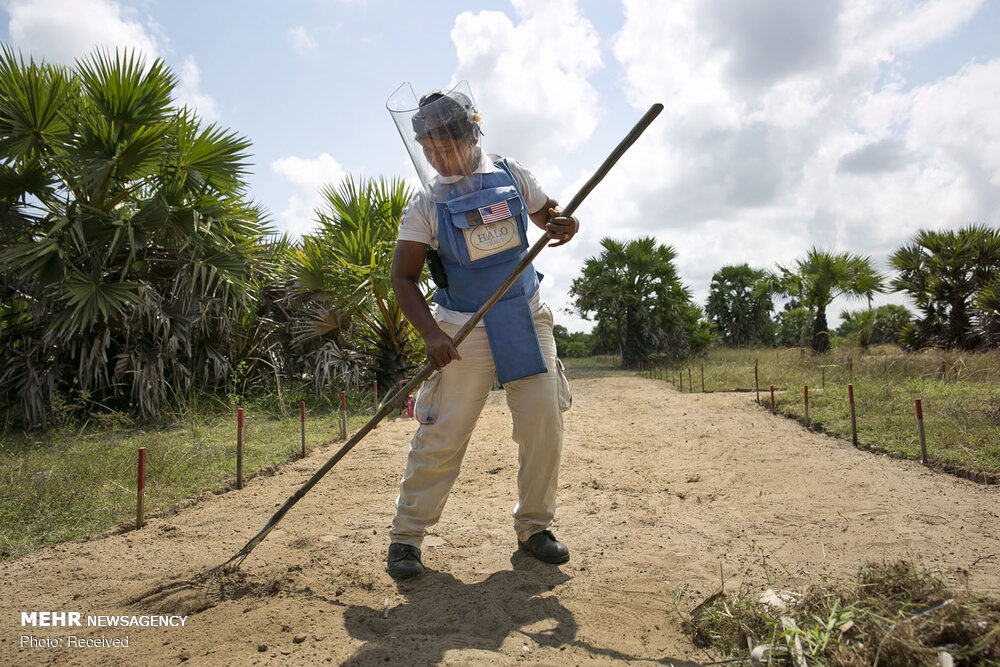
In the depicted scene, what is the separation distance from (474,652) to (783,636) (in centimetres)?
97

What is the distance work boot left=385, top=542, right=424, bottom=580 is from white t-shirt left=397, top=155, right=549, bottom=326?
1.08 metres

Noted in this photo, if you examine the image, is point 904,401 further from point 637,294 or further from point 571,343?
point 571,343

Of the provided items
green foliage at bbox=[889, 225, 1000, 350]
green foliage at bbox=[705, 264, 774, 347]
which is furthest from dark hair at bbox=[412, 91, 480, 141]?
green foliage at bbox=[705, 264, 774, 347]

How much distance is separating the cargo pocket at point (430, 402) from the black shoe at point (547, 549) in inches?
30.2

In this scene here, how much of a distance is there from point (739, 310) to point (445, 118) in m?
30.3

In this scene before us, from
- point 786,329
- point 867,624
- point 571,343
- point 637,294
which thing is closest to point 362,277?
point 867,624

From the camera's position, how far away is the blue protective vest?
110 inches

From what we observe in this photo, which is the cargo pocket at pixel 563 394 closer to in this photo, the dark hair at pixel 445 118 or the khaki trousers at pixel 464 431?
the khaki trousers at pixel 464 431

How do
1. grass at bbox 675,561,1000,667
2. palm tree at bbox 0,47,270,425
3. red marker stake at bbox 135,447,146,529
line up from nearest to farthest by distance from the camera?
grass at bbox 675,561,1000,667
red marker stake at bbox 135,447,146,529
palm tree at bbox 0,47,270,425

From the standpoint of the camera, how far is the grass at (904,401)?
501 centimetres

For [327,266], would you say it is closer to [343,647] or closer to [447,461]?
[447,461]

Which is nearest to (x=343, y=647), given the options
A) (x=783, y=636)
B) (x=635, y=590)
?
(x=635, y=590)

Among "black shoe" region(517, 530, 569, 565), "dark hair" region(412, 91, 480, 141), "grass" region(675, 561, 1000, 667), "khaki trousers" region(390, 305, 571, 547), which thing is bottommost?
"black shoe" region(517, 530, 569, 565)

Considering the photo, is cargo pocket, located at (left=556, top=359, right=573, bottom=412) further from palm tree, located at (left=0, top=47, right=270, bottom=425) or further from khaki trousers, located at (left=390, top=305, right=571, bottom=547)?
palm tree, located at (left=0, top=47, right=270, bottom=425)
